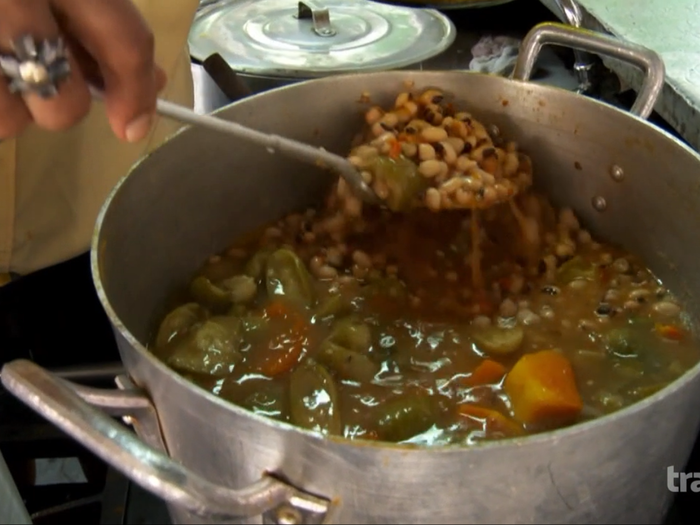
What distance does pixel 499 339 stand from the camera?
87cm

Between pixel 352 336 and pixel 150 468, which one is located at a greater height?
pixel 150 468

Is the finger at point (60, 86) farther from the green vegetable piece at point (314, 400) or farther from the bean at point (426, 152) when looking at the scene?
the bean at point (426, 152)

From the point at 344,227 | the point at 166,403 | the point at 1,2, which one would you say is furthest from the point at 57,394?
the point at 344,227

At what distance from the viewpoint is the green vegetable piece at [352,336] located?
2.80 feet

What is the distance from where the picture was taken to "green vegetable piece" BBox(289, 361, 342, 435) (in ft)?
2.41

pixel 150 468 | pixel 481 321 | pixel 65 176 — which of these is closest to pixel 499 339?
pixel 481 321

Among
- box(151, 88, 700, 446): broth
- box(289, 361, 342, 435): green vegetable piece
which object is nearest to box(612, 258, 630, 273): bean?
box(151, 88, 700, 446): broth

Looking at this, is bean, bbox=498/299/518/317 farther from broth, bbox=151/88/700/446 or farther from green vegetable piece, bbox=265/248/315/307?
green vegetable piece, bbox=265/248/315/307

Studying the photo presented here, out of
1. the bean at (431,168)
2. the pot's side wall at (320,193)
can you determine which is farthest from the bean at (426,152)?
the pot's side wall at (320,193)

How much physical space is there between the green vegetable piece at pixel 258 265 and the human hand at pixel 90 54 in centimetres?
36

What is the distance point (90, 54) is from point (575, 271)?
2.13 feet

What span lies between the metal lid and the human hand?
23.1 inches

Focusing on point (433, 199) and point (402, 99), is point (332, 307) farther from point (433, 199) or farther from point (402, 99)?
point (402, 99)

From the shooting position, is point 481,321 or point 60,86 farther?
point 481,321
